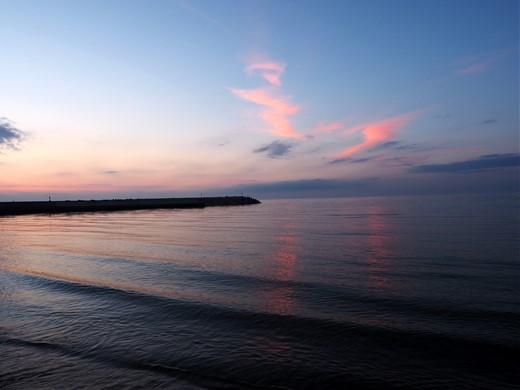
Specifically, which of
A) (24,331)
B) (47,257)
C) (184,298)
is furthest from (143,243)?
(24,331)

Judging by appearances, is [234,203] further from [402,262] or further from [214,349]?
[214,349]

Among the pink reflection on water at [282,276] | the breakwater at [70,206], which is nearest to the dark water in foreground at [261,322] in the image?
the pink reflection on water at [282,276]

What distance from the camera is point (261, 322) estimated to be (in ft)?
33.4

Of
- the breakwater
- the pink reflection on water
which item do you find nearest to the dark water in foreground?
the pink reflection on water

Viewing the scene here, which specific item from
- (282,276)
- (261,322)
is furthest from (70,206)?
(261,322)

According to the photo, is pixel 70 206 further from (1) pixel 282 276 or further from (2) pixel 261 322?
(2) pixel 261 322

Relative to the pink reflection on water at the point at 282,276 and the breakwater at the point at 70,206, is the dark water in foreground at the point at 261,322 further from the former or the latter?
the breakwater at the point at 70,206

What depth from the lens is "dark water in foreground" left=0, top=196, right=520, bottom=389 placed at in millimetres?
7055

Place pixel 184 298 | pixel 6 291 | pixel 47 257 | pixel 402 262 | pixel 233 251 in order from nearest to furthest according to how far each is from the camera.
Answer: pixel 184 298, pixel 6 291, pixel 402 262, pixel 47 257, pixel 233 251

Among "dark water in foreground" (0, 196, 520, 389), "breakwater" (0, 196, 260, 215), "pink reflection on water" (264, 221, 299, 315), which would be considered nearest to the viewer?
"dark water in foreground" (0, 196, 520, 389)

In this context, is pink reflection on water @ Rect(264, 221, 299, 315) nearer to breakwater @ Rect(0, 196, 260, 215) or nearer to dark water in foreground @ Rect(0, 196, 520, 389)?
dark water in foreground @ Rect(0, 196, 520, 389)

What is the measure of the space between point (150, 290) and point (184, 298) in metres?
1.91

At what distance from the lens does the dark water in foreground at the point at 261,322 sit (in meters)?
7.05

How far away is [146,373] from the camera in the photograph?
7.07m
